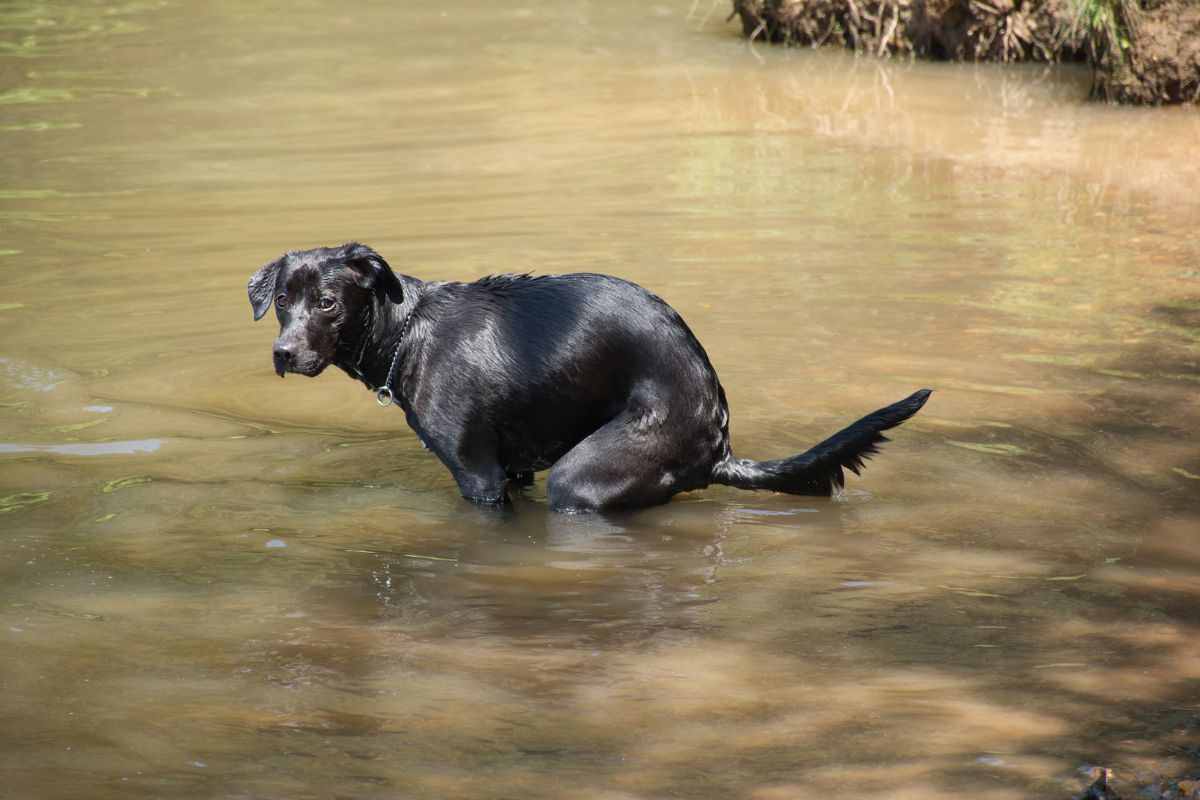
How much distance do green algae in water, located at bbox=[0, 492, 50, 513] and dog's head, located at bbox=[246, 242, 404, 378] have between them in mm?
1242

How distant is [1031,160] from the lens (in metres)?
11.8

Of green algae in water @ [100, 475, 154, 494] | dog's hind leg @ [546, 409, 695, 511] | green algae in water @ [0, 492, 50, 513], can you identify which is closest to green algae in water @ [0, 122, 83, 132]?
green algae in water @ [100, 475, 154, 494]

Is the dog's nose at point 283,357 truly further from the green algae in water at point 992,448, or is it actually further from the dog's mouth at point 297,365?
the green algae in water at point 992,448

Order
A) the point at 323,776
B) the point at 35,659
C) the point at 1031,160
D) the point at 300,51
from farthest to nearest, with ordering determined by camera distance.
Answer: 1. the point at 300,51
2. the point at 1031,160
3. the point at 35,659
4. the point at 323,776

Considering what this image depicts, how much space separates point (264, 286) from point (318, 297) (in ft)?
0.88

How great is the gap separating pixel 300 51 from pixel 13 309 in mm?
8870

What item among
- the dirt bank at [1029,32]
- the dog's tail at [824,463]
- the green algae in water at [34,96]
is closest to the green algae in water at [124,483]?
the dog's tail at [824,463]

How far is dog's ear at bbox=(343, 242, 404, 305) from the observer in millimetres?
5789

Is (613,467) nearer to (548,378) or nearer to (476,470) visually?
(548,378)

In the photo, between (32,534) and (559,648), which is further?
(32,534)

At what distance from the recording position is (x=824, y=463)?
5.82 m

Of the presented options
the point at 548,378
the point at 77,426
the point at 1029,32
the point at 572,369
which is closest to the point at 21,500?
the point at 77,426

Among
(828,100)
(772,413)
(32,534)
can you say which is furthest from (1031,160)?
(32,534)

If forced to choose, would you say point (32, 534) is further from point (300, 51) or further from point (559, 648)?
point (300, 51)
